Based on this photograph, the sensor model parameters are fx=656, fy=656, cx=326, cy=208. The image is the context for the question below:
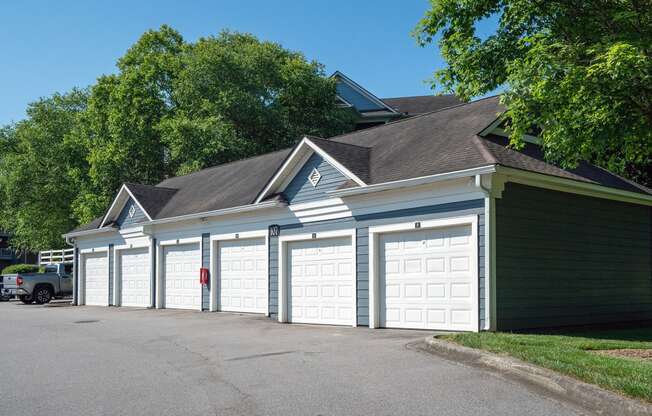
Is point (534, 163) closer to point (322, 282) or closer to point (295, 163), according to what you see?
point (322, 282)

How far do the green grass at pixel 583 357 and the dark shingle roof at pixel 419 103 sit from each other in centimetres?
3179

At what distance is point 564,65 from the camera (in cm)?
959

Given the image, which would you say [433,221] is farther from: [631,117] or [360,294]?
[631,117]

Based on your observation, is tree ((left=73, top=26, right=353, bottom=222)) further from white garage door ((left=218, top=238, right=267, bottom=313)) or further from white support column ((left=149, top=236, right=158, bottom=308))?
white garage door ((left=218, top=238, right=267, bottom=313))

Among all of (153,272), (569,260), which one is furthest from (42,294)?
(569,260)

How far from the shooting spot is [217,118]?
113ft

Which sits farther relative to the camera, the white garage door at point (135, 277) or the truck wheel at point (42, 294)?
the truck wheel at point (42, 294)

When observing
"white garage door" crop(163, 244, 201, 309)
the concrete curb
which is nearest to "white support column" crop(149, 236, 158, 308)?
"white garage door" crop(163, 244, 201, 309)

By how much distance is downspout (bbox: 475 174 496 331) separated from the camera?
41.5 feet

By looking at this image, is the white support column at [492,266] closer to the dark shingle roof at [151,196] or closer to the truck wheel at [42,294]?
the dark shingle roof at [151,196]

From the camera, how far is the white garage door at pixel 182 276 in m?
21.8

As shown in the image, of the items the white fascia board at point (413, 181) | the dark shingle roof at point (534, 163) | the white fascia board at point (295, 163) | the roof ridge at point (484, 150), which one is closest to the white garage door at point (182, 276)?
the white fascia board at point (295, 163)

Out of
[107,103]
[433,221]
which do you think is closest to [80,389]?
[433,221]

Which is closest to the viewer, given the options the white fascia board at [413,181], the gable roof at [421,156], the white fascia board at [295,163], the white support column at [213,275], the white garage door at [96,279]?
the white fascia board at [413,181]
